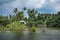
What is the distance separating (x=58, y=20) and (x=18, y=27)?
29.7 meters

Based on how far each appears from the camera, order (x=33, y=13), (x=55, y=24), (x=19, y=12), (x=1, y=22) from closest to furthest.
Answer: (x=1, y=22) → (x=55, y=24) → (x=19, y=12) → (x=33, y=13)

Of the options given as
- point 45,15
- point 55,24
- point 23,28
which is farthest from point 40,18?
point 23,28

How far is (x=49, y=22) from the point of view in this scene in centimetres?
10581

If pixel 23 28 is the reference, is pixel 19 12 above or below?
above

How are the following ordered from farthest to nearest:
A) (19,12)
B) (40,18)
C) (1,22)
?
(40,18), (19,12), (1,22)

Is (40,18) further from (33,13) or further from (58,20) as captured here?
(58,20)

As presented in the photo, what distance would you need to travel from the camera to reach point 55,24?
335ft

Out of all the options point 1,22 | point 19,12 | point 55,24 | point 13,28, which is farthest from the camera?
point 19,12

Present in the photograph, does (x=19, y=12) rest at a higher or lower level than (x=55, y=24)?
higher

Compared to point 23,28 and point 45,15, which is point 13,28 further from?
point 45,15

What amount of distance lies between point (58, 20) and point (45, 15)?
3019cm

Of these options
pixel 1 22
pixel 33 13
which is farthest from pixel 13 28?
pixel 33 13

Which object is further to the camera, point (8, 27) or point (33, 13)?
point (33, 13)

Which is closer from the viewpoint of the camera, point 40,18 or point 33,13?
point 33,13
